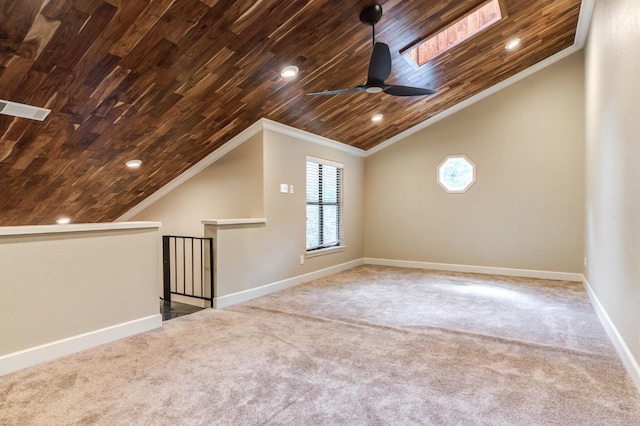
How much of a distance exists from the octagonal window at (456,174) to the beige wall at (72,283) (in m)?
4.84

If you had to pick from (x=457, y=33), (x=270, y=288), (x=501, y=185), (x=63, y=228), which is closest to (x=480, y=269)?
(x=501, y=185)

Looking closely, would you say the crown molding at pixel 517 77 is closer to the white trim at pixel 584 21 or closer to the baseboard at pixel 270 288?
the white trim at pixel 584 21

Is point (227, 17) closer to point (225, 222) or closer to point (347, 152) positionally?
point (225, 222)

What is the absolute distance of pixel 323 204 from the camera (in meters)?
6.12

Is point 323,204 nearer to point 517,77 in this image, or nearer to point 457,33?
point 457,33

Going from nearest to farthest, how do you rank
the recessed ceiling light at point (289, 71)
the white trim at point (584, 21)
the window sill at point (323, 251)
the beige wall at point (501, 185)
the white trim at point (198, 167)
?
the recessed ceiling light at point (289, 71), the white trim at point (584, 21), the white trim at point (198, 167), the beige wall at point (501, 185), the window sill at point (323, 251)

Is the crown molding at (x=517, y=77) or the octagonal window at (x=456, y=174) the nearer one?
the crown molding at (x=517, y=77)

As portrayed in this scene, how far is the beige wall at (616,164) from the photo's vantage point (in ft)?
7.78

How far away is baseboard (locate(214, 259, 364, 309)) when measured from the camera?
4.16 m

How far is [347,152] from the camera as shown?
6641mm

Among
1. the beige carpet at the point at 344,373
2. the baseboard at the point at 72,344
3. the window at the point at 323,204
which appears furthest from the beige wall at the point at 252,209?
the baseboard at the point at 72,344

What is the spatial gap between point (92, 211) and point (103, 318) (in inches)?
107

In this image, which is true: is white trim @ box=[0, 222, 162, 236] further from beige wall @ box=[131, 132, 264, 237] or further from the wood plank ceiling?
beige wall @ box=[131, 132, 264, 237]

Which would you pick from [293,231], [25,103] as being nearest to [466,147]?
[293,231]
